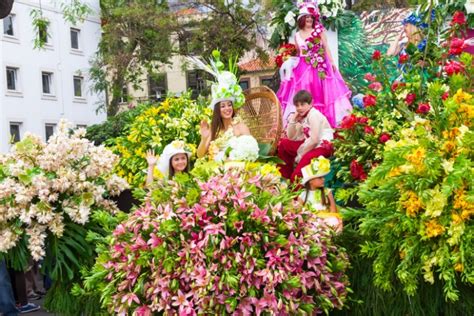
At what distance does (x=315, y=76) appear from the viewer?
10.3 metres

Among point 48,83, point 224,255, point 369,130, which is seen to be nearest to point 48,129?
point 48,83

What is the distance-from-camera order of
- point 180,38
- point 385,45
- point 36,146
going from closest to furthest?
point 36,146
point 385,45
point 180,38

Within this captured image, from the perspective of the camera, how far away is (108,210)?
6.03 meters

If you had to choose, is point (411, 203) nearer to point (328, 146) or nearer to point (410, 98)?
point (410, 98)

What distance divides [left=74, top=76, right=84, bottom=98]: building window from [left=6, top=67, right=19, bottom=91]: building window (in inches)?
157

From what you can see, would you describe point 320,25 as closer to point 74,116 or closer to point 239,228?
point 239,228

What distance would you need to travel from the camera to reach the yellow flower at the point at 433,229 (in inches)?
166

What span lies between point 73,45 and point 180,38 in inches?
630

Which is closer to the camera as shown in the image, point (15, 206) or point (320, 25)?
point (15, 206)

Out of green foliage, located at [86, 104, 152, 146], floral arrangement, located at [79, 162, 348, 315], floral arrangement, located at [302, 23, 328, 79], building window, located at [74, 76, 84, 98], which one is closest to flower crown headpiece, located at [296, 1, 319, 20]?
floral arrangement, located at [302, 23, 328, 79]

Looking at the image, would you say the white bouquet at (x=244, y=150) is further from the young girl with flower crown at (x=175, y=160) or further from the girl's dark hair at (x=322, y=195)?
the girl's dark hair at (x=322, y=195)

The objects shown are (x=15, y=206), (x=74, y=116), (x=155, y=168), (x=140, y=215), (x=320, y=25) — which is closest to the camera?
(x=140, y=215)

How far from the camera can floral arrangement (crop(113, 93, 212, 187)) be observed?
30.3ft

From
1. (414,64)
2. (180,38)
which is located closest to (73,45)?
(180,38)
